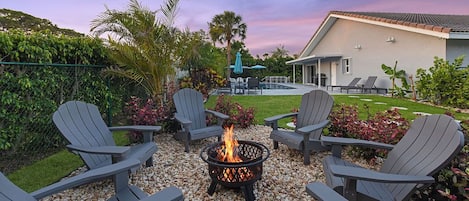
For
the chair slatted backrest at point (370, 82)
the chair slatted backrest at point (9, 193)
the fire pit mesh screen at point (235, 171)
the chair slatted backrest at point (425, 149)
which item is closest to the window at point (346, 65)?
the chair slatted backrest at point (370, 82)

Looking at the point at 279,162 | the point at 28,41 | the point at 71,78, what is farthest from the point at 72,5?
the point at 279,162

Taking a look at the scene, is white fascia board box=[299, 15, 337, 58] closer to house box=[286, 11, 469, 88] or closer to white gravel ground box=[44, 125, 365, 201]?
house box=[286, 11, 469, 88]

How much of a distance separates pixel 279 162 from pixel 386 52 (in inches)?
495

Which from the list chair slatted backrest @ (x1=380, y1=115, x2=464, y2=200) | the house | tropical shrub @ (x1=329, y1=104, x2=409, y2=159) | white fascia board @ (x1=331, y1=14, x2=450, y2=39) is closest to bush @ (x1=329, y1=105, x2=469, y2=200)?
tropical shrub @ (x1=329, y1=104, x2=409, y2=159)

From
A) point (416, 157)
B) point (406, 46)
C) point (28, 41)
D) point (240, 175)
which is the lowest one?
point (240, 175)

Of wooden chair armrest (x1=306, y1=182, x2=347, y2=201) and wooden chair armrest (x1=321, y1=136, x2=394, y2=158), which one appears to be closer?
wooden chair armrest (x1=306, y1=182, x2=347, y2=201)

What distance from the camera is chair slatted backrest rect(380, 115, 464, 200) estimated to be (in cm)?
191

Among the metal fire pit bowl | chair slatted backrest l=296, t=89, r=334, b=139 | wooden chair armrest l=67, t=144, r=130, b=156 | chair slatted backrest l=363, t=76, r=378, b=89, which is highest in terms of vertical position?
chair slatted backrest l=363, t=76, r=378, b=89

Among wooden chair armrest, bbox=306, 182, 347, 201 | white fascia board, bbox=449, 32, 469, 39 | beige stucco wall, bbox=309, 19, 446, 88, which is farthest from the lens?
beige stucco wall, bbox=309, 19, 446, 88

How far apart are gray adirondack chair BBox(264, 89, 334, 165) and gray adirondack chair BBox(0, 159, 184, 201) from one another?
223 centimetres

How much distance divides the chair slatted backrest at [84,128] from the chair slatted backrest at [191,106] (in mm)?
1463

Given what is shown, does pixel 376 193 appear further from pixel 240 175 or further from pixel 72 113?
pixel 72 113

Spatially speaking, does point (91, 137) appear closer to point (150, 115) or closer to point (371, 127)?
point (150, 115)

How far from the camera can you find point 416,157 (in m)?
2.22
